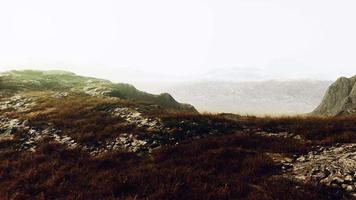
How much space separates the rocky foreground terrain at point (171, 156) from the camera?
26.6 feet

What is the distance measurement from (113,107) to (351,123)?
1111cm

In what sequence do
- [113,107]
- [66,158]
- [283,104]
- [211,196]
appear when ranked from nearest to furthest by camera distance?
[211,196]
[66,158]
[113,107]
[283,104]

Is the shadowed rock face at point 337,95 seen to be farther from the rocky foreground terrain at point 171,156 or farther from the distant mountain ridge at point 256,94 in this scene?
the distant mountain ridge at point 256,94

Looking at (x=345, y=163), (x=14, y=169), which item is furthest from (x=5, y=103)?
(x=345, y=163)

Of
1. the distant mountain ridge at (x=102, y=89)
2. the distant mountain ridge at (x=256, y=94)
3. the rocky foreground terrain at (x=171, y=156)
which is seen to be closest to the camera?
the rocky foreground terrain at (x=171, y=156)

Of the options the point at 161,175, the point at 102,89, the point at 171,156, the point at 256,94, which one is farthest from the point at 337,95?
the point at 256,94

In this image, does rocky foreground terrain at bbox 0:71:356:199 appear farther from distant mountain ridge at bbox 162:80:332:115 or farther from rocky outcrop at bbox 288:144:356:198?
distant mountain ridge at bbox 162:80:332:115

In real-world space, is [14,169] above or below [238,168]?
below

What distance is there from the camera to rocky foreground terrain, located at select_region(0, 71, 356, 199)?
320 inches

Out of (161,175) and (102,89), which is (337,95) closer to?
(102,89)

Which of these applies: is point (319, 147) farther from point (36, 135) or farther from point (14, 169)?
point (36, 135)

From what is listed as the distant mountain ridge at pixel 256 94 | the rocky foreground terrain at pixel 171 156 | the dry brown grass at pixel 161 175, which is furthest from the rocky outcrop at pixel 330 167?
the distant mountain ridge at pixel 256 94

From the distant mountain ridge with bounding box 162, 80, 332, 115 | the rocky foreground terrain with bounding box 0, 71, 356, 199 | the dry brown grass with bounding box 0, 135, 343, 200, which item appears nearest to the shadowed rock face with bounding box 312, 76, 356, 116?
the rocky foreground terrain with bounding box 0, 71, 356, 199

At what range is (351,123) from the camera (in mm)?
12969
